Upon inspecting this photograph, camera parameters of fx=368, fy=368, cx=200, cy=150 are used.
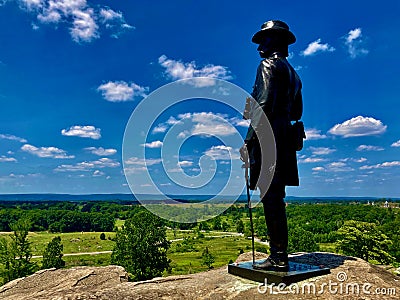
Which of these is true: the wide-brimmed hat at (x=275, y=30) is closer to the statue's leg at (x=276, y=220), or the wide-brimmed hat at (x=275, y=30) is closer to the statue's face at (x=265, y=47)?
the statue's face at (x=265, y=47)

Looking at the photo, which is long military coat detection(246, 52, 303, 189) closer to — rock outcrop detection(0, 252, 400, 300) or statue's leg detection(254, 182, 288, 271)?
statue's leg detection(254, 182, 288, 271)

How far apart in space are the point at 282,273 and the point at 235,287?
814 millimetres

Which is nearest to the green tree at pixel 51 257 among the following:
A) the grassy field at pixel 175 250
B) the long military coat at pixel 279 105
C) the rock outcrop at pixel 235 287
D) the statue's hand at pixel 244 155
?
the grassy field at pixel 175 250

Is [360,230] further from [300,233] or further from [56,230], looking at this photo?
[56,230]

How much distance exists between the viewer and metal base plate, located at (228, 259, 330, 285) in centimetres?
596

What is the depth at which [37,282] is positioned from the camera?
8609mm

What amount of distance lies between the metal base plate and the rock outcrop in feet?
0.31

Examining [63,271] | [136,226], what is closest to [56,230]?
[136,226]

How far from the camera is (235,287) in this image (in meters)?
6.14

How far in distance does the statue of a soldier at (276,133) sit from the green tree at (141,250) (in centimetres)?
3702

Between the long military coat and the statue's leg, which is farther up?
the long military coat

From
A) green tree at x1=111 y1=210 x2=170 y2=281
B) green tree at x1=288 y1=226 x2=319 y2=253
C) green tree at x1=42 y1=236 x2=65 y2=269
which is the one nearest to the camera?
green tree at x1=288 y1=226 x2=319 y2=253

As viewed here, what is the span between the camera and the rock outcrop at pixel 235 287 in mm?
5711

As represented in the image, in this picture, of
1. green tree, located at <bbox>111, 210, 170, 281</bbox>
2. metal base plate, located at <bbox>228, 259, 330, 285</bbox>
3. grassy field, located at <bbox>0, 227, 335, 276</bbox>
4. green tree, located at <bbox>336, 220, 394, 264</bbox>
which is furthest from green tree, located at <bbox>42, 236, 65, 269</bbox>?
metal base plate, located at <bbox>228, 259, 330, 285</bbox>
